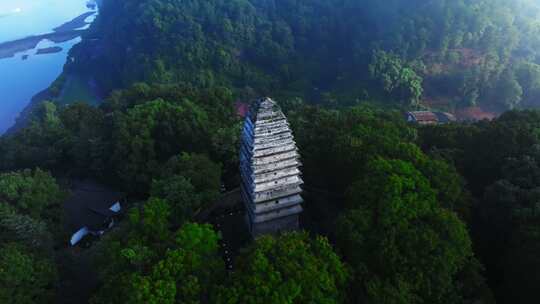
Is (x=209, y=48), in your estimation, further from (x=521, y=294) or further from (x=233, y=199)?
(x=521, y=294)

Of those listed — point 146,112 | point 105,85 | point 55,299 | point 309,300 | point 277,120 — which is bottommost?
point 105,85

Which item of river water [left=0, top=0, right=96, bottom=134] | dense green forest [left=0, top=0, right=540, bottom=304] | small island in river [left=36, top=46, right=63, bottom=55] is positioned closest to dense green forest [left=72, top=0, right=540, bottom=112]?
river water [left=0, top=0, right=96, bottom=134]

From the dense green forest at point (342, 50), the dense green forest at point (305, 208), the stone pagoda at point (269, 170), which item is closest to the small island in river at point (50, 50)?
the dense green forest at point (342, 50)

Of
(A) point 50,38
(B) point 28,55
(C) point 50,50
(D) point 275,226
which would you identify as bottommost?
(C) point 50,50

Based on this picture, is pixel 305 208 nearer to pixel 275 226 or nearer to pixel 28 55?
pixel 275 226

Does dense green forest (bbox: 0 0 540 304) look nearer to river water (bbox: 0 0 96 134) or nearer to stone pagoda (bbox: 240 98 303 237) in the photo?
stone pagoda (bbox: 240 98 303 237)

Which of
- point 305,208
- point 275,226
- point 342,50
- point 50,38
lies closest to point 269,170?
point 275,226

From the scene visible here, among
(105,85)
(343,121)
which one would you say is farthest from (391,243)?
(105,85)

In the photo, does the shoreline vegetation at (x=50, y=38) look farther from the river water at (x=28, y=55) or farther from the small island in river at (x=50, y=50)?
the small island in river at (x=50, y=50)

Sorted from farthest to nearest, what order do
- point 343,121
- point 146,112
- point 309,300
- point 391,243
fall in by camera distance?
1. point 146,112
2. point 343,121
3. point 391,243
4. point 309,300
